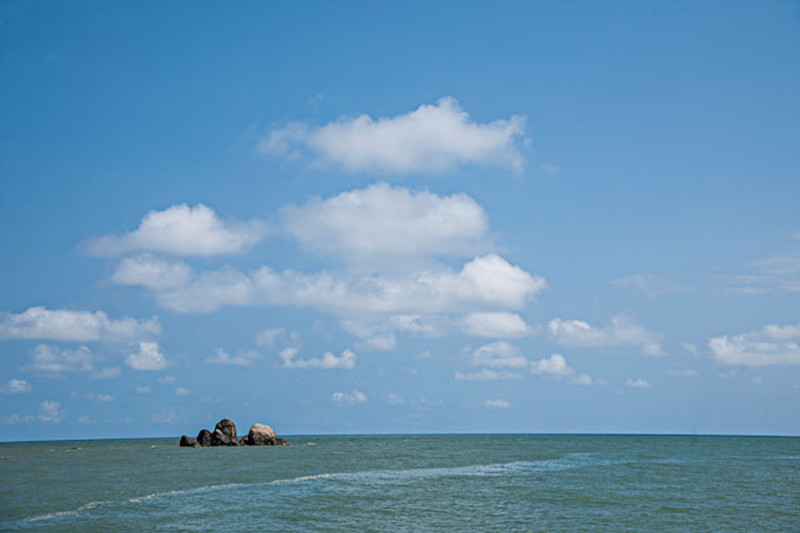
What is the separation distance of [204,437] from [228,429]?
5.08 metres

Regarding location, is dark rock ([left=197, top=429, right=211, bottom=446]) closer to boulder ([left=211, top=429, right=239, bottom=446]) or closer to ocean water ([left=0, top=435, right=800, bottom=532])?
boulder ([left=211, top=429, right=239, bottom=446])

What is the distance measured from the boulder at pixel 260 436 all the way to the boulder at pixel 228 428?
3.52 meters

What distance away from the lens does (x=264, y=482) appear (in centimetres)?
5106

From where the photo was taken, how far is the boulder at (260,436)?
114 m

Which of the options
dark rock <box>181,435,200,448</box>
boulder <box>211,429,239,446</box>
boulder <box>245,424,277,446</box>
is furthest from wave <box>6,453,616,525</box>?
dark rock <box>181,435,200,448</box>

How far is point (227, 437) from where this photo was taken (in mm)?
109500

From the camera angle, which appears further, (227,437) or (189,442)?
(189,442)

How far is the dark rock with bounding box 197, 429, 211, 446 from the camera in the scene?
111m

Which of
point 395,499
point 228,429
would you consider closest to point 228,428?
point 228,429

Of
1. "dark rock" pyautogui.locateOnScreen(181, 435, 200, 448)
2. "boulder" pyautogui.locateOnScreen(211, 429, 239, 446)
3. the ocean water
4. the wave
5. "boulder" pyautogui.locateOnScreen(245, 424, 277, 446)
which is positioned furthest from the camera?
"boulder" pyautogui.locateOnScreen(245, 424, 277, 446)

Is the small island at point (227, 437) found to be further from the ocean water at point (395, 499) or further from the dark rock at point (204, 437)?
the ocean water at point (395, 499)

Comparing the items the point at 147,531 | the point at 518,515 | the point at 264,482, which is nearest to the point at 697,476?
the point at 518,515

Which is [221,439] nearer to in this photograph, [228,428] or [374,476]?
[228,428]

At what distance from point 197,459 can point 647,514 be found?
58875 mm
